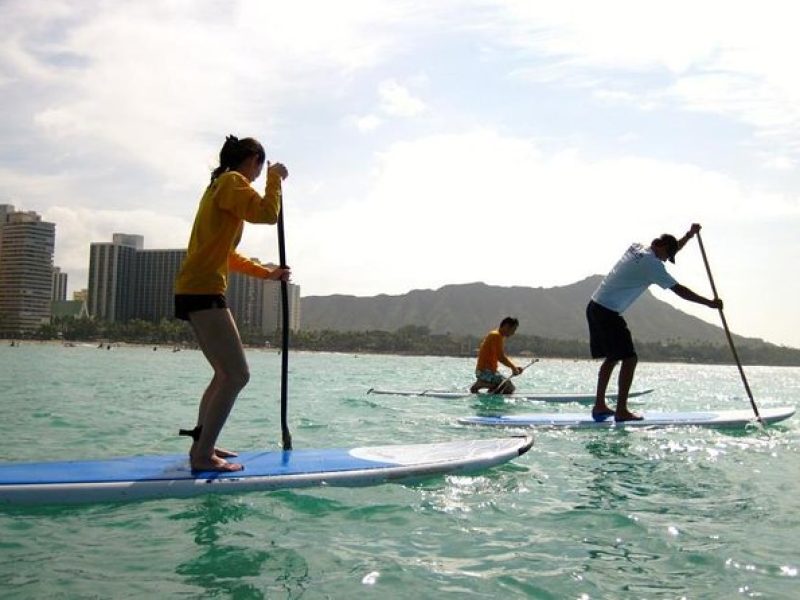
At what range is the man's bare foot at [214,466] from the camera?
5.57 m

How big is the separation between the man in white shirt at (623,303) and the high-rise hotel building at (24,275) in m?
199

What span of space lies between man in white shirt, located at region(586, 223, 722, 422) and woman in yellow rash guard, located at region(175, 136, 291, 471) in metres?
5.97

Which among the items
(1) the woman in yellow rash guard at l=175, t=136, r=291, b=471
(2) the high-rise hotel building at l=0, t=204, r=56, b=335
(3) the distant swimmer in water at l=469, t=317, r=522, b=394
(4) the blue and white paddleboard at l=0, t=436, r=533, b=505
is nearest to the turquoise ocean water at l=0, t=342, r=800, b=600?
(4) the blue and white paddleboard at l=0, t=436, r=533, b=505

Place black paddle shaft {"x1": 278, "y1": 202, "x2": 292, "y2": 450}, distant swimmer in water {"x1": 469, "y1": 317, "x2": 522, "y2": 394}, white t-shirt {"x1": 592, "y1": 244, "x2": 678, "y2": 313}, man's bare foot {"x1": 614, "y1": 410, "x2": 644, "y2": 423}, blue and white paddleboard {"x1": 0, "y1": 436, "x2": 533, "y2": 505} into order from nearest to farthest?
1. blue and white paddleboard {"x1": 0, "y1": 436, "x2": 533, "y2": 505}
2. black paddle shaft {"x1": 278, "y1": 202, "x2": 292, "y2": 450}
3. white t-shirt {"x1": 592, "y1": 244, "x2": 678, "y2": 313}
4. man's bare foot {"x1": 614, "y1": 410, "x2": 644, "y2": 423}
5. distant swimmer in water {"x1": 469, "y1": 317, "x2": 522, "y2": 394}

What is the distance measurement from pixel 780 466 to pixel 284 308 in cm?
542

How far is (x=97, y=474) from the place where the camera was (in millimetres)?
5359

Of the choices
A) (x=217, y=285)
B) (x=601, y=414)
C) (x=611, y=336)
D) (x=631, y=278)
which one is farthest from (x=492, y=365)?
(x=217, y=285)

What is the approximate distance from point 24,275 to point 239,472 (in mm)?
207056

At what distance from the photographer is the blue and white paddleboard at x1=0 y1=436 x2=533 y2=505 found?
5047 mm

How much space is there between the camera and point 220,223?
5.46 metres

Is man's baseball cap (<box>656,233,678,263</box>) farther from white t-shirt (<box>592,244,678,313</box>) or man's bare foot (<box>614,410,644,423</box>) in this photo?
man's bare foot (<box>614,410,644,423</box>)

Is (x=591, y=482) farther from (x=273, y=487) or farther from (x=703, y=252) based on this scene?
(x=703, y=252)

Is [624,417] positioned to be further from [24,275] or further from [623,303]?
[24,275]

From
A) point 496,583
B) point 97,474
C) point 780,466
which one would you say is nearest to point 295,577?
point 496,583
